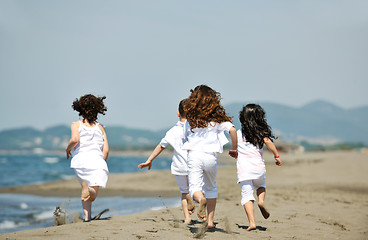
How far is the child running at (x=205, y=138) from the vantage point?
543 centimetres

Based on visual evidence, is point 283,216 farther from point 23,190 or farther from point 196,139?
point 23,190

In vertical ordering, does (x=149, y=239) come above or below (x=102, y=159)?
below

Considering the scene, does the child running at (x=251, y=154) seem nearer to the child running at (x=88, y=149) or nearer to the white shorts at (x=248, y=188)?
the white shorts at (x=248, y=188)

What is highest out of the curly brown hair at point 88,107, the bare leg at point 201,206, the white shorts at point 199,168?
the curly brown hair at point 88,107

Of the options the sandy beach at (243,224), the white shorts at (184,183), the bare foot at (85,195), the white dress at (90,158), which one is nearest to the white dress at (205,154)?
the sandy beach at (243,224)

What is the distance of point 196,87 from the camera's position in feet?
18.7

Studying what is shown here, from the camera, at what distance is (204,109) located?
5.51m

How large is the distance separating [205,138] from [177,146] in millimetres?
740

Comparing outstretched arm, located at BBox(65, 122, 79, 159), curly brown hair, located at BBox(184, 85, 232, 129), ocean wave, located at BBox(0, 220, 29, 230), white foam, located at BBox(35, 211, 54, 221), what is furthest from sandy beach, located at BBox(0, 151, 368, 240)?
white foam, located at BBox(35, 211, 54, 221)

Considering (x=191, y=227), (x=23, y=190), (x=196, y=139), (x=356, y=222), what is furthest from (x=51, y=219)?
(x=23, y=190)

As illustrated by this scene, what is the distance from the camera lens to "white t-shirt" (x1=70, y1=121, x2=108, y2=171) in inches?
240

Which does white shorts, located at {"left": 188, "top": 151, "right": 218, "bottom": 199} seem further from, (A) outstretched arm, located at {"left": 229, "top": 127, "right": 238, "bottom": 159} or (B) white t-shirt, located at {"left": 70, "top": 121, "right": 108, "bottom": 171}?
(B) white t-shirt, located at {"left": 70, "top": 121, "right": 108, "bottom": 171}

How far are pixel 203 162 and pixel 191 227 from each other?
3.13 ft

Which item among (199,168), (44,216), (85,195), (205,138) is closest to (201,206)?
(199,168)
